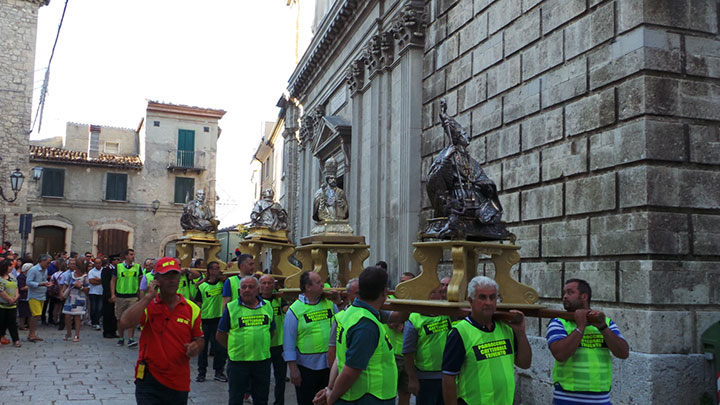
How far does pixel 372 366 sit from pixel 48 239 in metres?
36.6

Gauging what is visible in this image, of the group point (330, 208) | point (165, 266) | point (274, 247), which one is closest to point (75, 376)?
point (274, 247)

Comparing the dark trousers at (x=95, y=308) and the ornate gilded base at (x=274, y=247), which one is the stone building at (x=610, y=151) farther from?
the dark trousers at (x=95, y=308)

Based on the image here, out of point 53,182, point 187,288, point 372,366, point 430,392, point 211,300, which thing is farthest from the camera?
point 53,182

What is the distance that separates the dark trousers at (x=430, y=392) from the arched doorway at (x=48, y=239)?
3492 centimetres

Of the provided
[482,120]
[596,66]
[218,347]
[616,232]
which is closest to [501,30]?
[482,120]

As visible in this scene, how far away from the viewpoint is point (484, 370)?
4.51m

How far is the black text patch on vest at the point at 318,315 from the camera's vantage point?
23.2 feet

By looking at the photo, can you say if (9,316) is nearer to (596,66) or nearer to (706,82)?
(596,66)

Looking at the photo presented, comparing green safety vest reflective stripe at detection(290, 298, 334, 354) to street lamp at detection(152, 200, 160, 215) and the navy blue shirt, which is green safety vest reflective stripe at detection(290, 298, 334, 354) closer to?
the navy blue shirt

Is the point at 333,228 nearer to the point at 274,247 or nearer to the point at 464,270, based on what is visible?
the point at 274,247

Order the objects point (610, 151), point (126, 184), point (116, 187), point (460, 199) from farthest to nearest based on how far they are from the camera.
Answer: point (126, 184), point (116, 187), point (610, 151), point (460, 199)

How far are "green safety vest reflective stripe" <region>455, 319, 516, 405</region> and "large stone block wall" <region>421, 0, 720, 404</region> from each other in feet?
10.3

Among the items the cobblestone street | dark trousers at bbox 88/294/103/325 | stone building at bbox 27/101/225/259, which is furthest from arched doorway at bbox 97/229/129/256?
the cobblestone street

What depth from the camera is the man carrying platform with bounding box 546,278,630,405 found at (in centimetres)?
503
